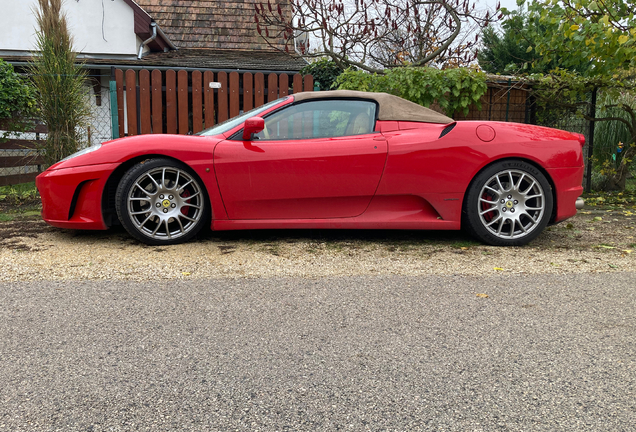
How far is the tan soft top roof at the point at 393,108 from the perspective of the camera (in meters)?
4.85

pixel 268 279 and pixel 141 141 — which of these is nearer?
pixel 268 279

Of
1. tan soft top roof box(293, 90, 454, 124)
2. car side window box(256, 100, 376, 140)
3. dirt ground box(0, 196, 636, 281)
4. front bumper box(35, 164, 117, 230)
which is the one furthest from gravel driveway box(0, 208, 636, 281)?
tan soft top roof box(293, 90, 454, 124)

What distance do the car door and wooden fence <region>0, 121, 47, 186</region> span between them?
4.04 m

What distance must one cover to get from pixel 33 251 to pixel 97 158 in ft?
3.02

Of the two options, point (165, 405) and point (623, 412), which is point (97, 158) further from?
point (623, 412)

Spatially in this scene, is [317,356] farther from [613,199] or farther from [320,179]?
[613,199]

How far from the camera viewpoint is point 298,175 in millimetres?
4578

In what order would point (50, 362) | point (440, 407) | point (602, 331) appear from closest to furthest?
point (440, 407) < point (50, 362) < point (602, 331)

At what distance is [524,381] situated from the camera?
2.21m

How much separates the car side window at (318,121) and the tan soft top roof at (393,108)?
0.24 ft

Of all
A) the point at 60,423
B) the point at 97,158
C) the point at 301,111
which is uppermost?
the point at 301,111

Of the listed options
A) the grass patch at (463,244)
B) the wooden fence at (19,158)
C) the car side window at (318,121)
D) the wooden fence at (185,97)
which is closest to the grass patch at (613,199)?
the grass patch at (463,244)

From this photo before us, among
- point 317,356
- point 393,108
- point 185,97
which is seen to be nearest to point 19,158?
point 185,97

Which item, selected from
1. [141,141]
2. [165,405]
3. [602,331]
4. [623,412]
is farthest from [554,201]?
[165,405]
